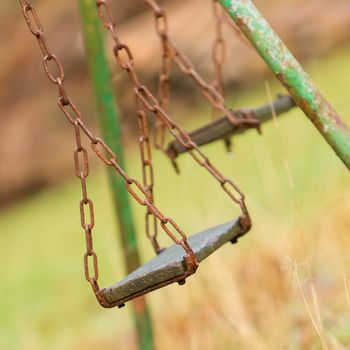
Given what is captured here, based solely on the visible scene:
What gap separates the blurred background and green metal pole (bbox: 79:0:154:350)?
0.10m

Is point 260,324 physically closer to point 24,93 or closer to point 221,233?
point 221,233

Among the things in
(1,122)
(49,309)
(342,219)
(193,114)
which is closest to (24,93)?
(1,122)

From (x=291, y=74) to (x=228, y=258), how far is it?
1.90m

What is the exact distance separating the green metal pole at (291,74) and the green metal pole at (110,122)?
991mm

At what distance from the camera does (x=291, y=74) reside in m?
1.84

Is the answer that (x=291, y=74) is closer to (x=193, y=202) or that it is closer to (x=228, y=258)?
(x=228, y=258)

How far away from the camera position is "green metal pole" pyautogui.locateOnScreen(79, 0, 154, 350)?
2.79 metres

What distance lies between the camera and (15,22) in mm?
7094

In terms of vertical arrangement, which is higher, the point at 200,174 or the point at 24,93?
the point at 24,93

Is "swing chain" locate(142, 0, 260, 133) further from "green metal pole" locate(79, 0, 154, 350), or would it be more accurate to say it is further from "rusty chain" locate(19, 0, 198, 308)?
"rusty chain" locate(19, 0, 198, 308)

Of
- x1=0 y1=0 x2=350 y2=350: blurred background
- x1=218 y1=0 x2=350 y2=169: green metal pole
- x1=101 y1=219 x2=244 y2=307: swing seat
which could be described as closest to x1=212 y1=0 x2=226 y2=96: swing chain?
x1=0 y1=0 x2=350 y2=350: blurred background

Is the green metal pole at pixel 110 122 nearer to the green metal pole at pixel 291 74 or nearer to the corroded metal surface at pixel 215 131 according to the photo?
the corroded metal surface at pixel 215 131

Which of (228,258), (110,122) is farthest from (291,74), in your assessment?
(228,258)

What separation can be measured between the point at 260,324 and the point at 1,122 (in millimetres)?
4089
